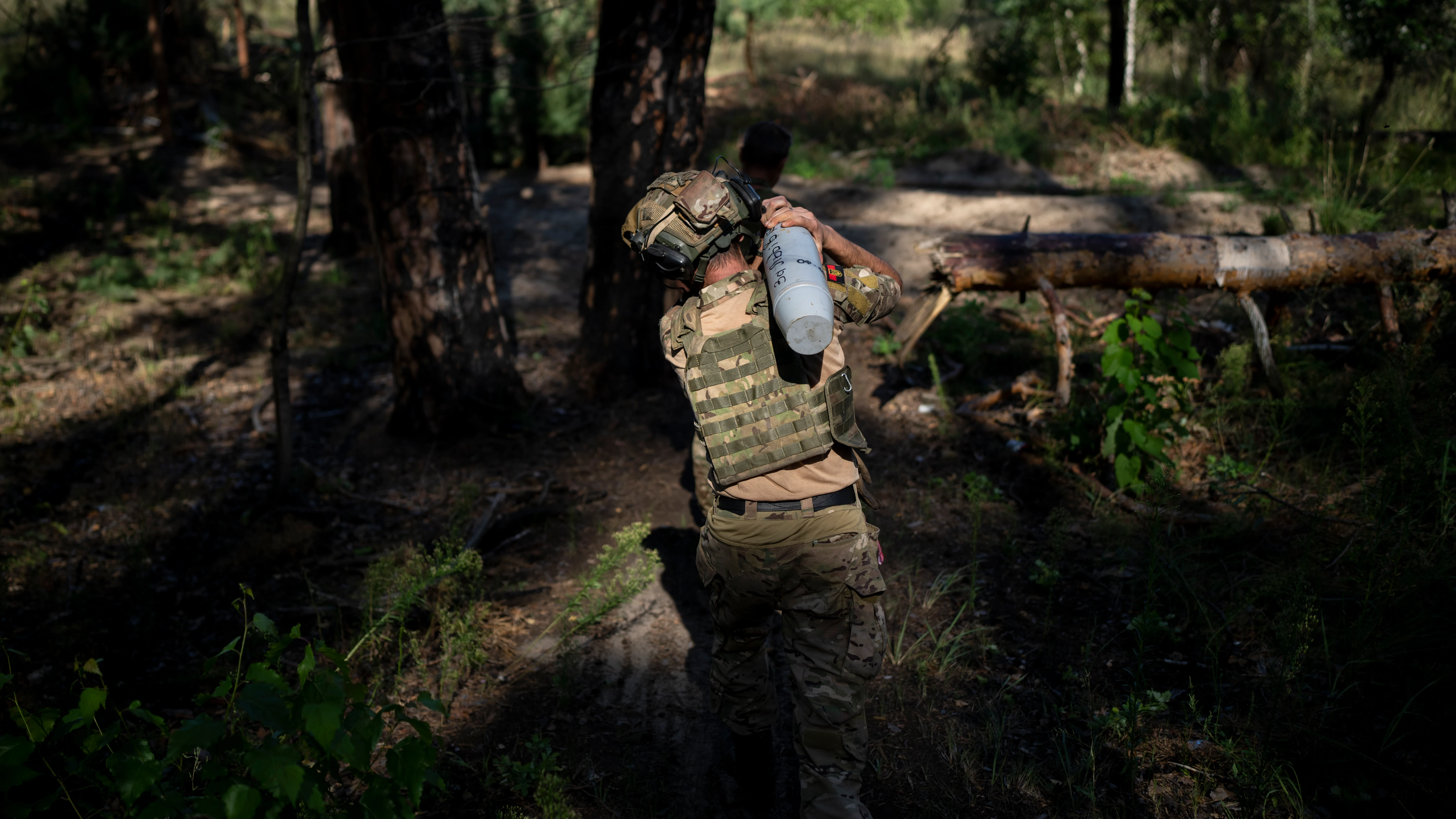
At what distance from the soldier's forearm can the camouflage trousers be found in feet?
2.65

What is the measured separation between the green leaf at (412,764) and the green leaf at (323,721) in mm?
146

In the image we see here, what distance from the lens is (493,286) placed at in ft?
18.3

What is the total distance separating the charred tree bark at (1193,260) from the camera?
5094mm

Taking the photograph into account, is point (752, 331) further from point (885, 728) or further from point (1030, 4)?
point (1030, 4)

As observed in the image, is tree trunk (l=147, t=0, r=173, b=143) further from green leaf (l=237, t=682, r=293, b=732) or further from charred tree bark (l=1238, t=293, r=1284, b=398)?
charred tree bark (l=1238, t=293, r=1284, b=398)

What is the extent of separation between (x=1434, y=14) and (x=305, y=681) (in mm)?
11253

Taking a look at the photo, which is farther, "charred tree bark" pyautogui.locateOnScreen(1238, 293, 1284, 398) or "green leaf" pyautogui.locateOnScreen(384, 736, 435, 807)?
"charred tree bark" pyautogui.locateOnScreen(1238, 293, 1284, 398)

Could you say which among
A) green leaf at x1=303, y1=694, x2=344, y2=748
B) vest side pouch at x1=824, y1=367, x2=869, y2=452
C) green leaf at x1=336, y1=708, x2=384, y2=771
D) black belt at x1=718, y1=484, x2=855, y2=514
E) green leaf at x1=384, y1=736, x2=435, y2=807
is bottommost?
green leaf at x1=384, y1=736, x2=435, y2=807

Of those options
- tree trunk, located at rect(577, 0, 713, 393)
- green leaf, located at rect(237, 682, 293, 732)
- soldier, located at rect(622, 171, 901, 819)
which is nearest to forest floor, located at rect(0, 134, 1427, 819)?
tree trunk, located at rect(577, 0, 713, 393)

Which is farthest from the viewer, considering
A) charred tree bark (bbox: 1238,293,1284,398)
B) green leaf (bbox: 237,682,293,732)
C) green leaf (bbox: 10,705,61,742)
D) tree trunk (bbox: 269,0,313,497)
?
charred tree bark (bbox: 1238,293,1284,398)

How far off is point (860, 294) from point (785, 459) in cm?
57

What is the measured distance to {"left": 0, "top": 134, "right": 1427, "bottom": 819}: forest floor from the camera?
3.10 m

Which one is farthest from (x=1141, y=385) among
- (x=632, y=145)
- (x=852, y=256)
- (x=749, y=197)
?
(x=632, y=145)

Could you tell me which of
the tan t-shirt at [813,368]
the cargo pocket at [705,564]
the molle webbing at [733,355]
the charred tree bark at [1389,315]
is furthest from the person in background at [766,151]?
the charred tree bark at [1389,315]
